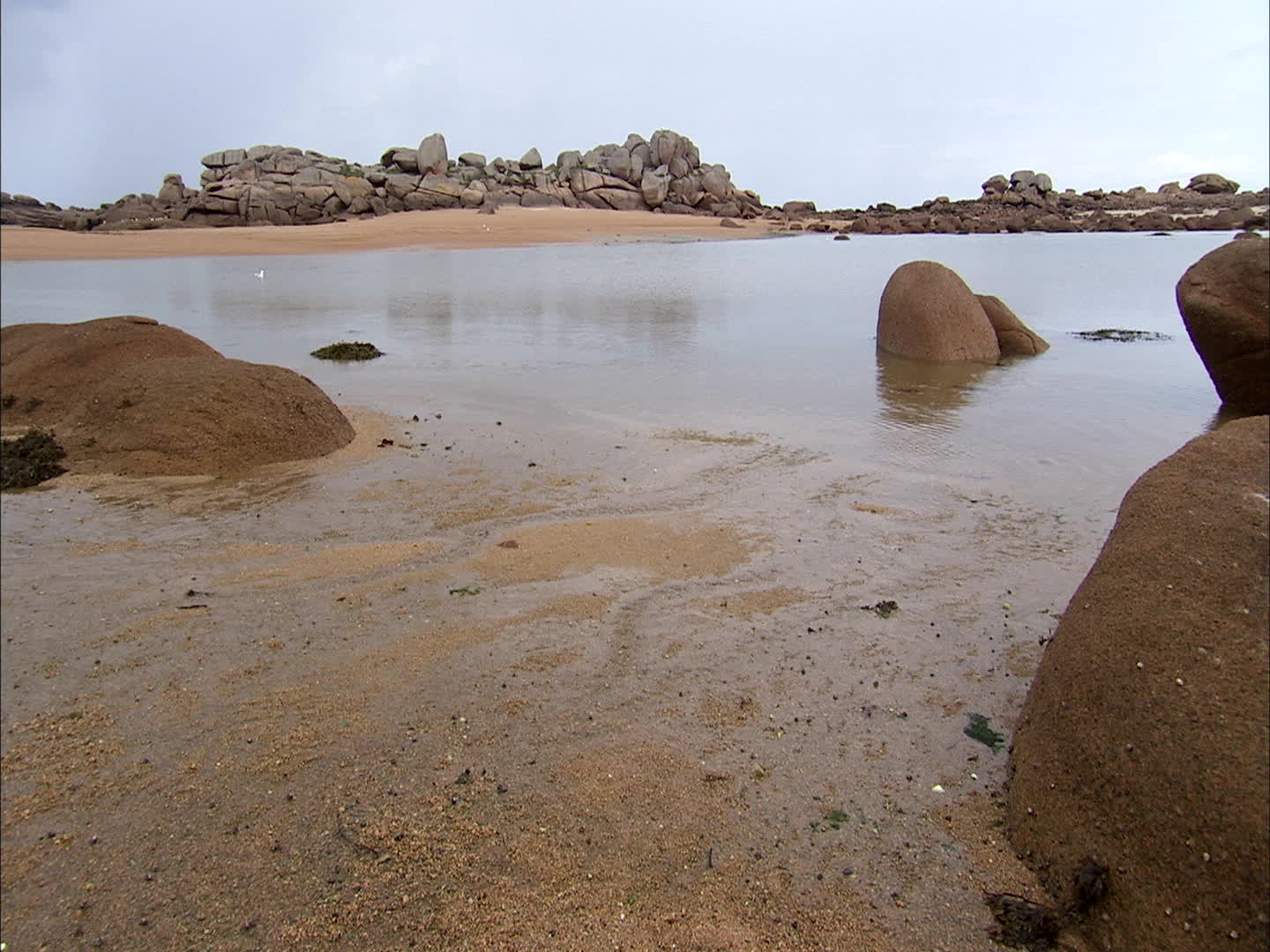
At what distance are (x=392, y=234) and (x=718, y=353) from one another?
27.9m

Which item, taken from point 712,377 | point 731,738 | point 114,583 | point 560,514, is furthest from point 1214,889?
point 712,377

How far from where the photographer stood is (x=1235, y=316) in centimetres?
762

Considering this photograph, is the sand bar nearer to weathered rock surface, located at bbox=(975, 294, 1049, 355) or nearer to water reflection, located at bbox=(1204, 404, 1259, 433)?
weathered rock surface, located at bbox=(975, 294, 1049, 355)

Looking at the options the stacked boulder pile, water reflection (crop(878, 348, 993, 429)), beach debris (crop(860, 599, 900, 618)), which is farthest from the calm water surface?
the stacked boulder pile

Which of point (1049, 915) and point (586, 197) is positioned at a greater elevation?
point (586, 197)

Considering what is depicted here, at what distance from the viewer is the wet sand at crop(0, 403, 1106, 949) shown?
228cm

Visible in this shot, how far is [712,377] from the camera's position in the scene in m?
9.39

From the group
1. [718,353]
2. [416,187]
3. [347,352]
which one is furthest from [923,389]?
[416,187]

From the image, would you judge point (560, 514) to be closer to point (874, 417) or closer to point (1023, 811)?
point (1023, 811)

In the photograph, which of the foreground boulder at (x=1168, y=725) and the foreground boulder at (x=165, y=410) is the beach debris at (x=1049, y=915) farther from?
the foreground boulder at (x=165, y=410)

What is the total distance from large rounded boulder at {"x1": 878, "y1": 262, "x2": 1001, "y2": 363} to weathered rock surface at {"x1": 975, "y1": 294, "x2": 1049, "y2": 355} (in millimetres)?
203

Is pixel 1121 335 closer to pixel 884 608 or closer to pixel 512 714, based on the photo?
pixel 884 608

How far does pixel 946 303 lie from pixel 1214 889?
9716 mm

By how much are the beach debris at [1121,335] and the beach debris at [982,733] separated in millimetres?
10773
